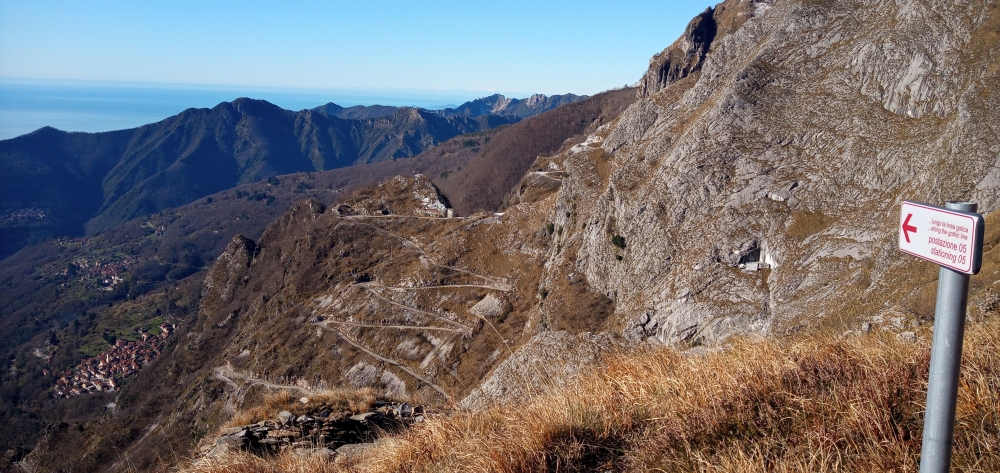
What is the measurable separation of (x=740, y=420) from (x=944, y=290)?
3.30m

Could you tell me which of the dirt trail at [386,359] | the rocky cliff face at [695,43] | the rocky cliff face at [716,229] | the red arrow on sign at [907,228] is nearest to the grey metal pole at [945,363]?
the red arrow on sign at [907,228]

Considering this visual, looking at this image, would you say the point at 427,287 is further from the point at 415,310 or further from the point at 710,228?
the point at 710,228

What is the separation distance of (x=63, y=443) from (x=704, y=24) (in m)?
129

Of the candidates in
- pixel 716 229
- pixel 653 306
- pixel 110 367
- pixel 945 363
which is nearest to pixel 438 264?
pixel 653 306

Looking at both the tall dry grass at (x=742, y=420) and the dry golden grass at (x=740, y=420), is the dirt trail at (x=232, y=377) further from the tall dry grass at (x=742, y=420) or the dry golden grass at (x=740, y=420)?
the tall dry grass at (x=742, y=420)

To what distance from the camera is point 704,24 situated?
104m

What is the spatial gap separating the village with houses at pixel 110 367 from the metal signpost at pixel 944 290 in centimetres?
14490

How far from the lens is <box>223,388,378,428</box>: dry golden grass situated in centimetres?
1341

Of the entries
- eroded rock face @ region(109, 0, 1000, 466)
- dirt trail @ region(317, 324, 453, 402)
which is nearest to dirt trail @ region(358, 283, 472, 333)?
eroded rock face @ region(109, 0, 1000, 466)

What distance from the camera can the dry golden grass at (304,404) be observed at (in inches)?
528

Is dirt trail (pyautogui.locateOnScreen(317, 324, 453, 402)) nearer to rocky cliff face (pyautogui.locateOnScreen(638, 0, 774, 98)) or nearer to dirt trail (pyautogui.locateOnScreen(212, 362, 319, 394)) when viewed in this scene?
dirt trail (pyautogui.locateOnScreen(212, 362, 319, 394))

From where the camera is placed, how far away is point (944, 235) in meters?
3.45

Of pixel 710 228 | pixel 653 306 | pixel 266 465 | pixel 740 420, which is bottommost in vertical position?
pixel 653 306

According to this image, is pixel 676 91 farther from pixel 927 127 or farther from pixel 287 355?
pixel 287 355
